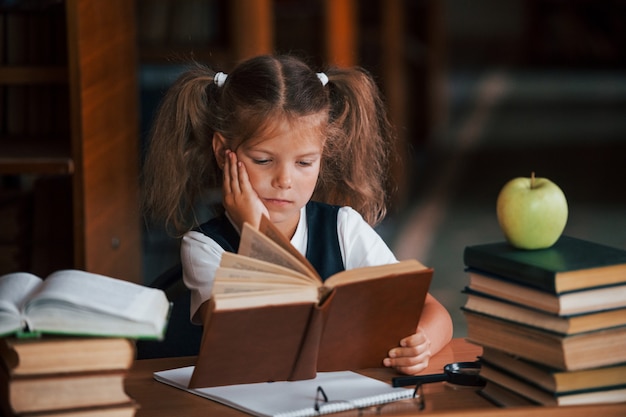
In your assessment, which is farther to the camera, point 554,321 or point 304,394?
point 304,394

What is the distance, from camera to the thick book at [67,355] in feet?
4.18

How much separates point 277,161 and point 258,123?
0.10 meters

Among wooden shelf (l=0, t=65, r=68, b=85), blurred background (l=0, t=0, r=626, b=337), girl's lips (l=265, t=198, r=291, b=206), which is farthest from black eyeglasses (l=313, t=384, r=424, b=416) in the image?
wooden shelf (l=0, t=65, r=68, b=85)

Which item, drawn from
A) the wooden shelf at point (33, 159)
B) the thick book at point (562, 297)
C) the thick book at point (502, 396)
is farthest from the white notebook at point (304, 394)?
the wooden shelf at point (33, 159)

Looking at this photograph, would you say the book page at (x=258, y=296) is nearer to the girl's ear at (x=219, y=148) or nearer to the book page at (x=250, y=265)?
the book page at (x=250, y=265)

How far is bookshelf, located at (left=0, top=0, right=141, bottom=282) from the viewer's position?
9.91ft

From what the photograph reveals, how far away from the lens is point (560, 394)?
147 cm

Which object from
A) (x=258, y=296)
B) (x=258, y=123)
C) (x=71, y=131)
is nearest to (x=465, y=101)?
(x=71, y=131)

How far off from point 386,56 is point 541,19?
10.8m

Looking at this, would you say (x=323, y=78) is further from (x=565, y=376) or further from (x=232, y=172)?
(x=565, y=376)

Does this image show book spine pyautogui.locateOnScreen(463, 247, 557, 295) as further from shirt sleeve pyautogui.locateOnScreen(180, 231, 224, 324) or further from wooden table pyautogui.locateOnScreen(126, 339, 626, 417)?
shirt sleeve pyautogui.locateOnScreen(180, 231, 224, 324)

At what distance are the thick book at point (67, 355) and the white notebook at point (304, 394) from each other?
0.27 m

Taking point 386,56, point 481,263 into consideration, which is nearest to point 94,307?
point 481,263

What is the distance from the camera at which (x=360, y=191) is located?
2.30 meters
